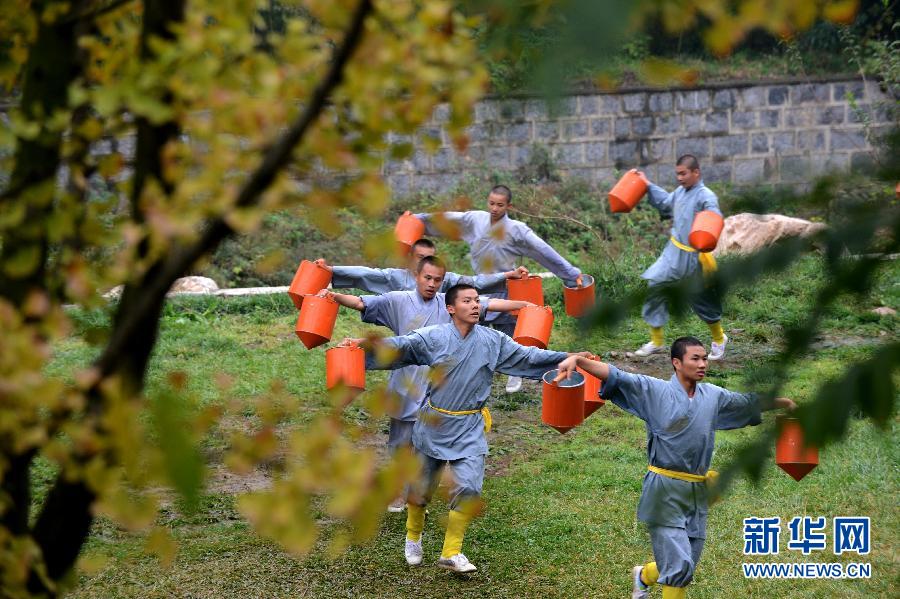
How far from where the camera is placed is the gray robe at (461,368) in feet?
20.9

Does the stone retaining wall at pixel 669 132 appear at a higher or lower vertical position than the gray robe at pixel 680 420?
higher

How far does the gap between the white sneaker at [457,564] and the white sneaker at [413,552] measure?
7.8 inches

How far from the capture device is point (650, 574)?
5699mm

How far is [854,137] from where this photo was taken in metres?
13.9

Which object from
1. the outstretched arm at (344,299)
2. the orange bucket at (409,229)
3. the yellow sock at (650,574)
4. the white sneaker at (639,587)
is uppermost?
the orange bucket at (409,229)

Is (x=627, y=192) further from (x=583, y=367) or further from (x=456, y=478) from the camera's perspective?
(x=583, y=367)

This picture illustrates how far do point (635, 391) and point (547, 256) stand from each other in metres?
3.28

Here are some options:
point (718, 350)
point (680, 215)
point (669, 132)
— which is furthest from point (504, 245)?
point (669, 132)

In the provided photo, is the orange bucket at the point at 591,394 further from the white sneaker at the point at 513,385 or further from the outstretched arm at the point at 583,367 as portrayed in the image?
the white sneaker at the point at 513,385

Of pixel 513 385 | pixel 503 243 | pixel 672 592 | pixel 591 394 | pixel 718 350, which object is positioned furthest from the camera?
pixel 718 350

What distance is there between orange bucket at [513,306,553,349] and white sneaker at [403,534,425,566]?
1.52m

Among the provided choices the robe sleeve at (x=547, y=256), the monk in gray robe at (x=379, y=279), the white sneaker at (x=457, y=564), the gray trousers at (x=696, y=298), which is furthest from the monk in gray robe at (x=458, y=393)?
the gray trousers at (x=696, y=298)

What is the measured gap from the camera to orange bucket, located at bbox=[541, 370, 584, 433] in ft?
18.9

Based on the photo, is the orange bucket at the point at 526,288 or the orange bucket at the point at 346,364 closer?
the orange bucket at the point at 346,364
